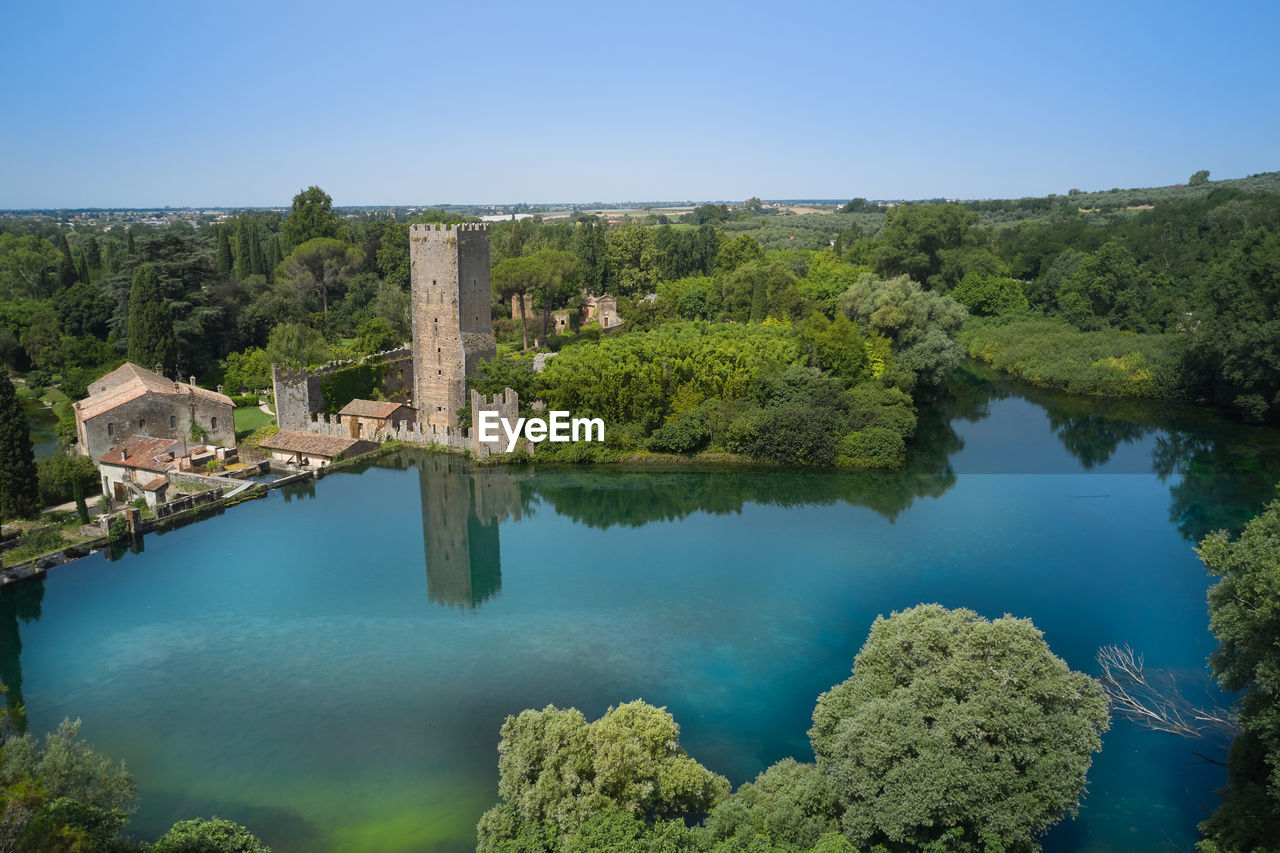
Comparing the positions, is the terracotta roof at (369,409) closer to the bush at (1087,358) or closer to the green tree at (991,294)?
the bush at (1087,358)

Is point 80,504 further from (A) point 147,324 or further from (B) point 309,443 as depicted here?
(A) point 147,324

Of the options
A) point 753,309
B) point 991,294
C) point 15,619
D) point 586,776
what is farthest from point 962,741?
point 991,294

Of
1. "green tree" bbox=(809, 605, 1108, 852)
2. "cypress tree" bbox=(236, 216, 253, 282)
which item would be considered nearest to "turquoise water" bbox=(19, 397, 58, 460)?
"cypress tree" bbox=(236, 216, 253, 282)

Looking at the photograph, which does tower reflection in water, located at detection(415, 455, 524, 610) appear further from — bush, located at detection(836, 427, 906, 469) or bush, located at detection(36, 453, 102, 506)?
bush, located at detection(836, 427, 906, 469)

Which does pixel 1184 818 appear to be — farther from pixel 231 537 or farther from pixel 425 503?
pixel 231 537

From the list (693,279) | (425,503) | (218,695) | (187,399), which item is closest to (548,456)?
(425,503)
